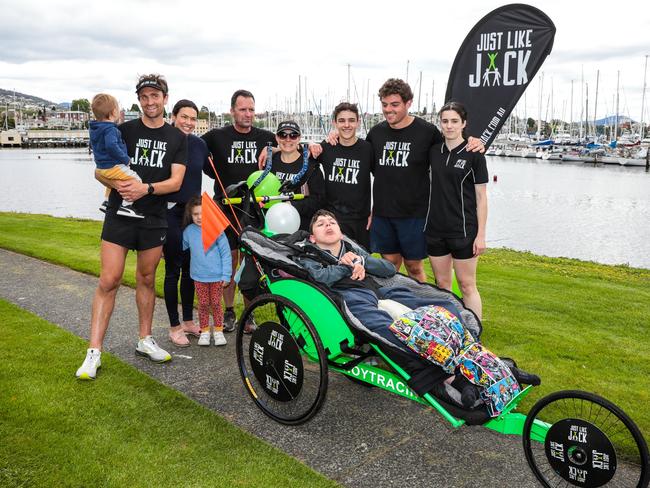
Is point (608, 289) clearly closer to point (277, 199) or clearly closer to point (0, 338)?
point (277, 199)

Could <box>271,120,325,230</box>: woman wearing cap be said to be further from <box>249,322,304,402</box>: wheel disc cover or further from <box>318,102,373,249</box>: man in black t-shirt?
<box>249,322,304,402</box>: wheel disc cover

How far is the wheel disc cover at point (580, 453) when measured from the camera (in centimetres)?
250

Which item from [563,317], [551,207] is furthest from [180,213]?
[551,207]

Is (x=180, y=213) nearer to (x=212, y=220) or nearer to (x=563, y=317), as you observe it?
(x=212, y=220)

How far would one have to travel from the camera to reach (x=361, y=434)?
11.1ft

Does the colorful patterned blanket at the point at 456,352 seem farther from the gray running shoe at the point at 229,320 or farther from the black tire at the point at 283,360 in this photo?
the gray running shoe at the point at 229,320

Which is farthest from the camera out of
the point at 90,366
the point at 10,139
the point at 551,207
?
the point at 10,139

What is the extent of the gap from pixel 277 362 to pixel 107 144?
74.0 inches

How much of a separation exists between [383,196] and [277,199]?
36.0 inches

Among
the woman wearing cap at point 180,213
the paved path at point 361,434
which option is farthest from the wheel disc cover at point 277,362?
the woman wearing cap at point 180,213

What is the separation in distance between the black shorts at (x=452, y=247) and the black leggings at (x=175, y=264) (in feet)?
7.03

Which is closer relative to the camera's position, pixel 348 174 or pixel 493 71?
pixel 348 174

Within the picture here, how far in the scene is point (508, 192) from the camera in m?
32.7

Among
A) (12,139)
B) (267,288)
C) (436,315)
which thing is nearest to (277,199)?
(267,288)
